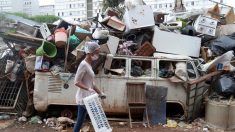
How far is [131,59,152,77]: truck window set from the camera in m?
8.54

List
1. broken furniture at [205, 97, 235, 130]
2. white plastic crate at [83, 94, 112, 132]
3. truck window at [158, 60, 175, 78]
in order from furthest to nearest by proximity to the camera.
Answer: truck window at [158, 60, 175, 78] < broken furniture at [205, 97, 235, 130] < white plastic crate at [83, 94, 112, 132]

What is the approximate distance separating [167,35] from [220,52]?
5.06 feet

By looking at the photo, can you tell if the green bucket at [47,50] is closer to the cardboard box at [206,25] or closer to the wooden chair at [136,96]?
the wooden chair at [136,96]

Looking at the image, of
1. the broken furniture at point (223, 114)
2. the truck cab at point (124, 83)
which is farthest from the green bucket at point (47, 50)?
the broken furniture at point (223, 114)

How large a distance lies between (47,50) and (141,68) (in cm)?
231

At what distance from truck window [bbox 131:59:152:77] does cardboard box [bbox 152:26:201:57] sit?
25.6 inches

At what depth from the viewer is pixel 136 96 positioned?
834cm

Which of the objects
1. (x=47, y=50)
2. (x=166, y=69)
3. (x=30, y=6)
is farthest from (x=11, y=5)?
(x=166, y=69)

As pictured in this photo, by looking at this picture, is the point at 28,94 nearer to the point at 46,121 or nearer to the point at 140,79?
the point at 46,121

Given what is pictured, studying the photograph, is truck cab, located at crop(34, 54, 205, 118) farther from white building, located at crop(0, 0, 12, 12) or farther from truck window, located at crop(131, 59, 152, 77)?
white building, located at crop(0, 0, 12, 12)

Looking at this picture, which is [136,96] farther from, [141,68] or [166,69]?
[166,69]

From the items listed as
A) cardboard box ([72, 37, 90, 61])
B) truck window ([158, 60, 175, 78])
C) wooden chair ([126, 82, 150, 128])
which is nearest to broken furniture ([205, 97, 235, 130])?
truck window ([158, 60, 175, 78])

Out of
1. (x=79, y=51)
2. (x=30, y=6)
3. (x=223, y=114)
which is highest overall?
(x=30, y=6)

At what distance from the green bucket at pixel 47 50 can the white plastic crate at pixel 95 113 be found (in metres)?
3.21
